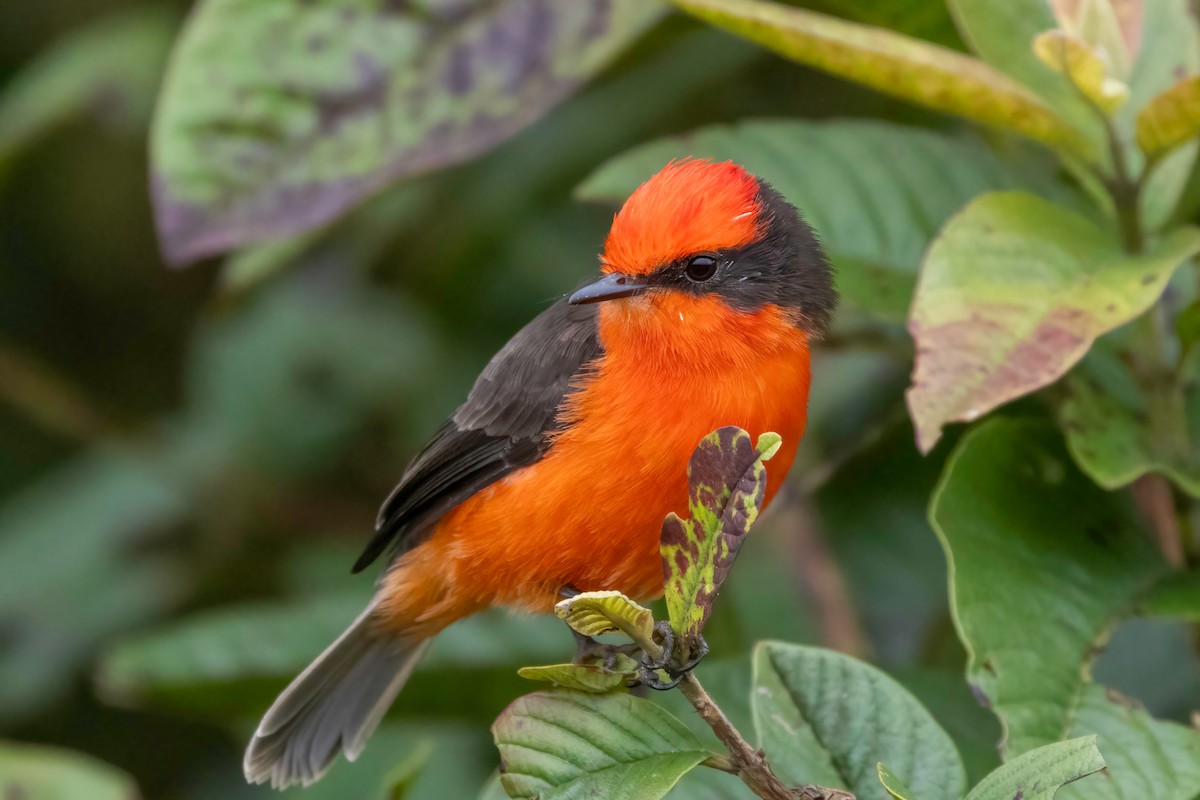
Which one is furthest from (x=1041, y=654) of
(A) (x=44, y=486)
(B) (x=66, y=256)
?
(B) (x=66, y=256)

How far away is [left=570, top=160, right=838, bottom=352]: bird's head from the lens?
297 cm

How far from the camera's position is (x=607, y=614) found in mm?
1910

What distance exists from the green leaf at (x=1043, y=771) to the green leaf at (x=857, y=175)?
1.47 m

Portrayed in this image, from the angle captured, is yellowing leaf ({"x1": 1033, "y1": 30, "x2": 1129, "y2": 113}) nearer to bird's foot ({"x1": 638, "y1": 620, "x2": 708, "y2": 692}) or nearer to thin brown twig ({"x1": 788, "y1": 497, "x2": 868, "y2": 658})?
bird's foot ({"x1": 638, "y1": 620, "x2": 708, "y2": 692})

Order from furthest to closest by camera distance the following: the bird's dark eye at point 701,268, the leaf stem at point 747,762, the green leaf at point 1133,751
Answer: the bird's dark eye at point 701,268
the green leaf at point 1133,751
the leaf stem at point 747,762

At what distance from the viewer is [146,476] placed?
188 inches

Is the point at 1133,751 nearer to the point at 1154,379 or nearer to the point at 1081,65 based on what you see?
the point at 1154,379

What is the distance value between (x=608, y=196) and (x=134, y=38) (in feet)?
7.18

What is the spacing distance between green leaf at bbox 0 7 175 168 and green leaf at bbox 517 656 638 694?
3.03 metres

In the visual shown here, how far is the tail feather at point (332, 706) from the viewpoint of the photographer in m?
3.40

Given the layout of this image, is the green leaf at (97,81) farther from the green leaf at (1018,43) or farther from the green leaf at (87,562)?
the green leaf at (1018,43)

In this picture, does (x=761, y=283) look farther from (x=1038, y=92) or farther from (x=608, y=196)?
(x=1038, y=92)

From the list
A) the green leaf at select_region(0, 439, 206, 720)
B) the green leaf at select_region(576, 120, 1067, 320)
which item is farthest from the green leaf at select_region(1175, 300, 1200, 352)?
the green leaf at select_region(0, 439, 206, 720)

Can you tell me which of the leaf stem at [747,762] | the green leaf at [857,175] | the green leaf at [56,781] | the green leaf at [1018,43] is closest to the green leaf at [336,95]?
the green leaf at [857,175]
